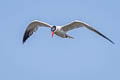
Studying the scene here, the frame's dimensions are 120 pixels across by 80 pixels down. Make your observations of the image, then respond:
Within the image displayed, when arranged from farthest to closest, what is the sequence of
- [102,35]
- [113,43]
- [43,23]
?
1. [43,23]
2. [102,35]
3. [113,43]

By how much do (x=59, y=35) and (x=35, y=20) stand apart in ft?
9.64

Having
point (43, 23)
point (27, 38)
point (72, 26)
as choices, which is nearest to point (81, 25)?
point (72, 26)

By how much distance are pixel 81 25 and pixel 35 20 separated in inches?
156

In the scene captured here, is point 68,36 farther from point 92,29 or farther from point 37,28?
point 37,28

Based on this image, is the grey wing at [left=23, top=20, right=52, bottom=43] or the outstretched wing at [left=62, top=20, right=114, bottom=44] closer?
the outstretched wing at [left=62, top=20, right=114, bottom=44]

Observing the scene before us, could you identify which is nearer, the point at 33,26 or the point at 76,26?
the point at 76,26

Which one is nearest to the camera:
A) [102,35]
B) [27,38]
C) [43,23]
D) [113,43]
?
[113,43]

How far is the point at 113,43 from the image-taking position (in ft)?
68.0

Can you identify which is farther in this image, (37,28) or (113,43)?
(37,28)

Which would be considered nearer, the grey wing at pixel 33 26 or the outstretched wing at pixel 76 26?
the outstretched wing at pixel 76 26

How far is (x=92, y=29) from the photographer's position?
24.6 meters

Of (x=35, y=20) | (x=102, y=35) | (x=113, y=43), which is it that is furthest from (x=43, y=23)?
(x=113, y=43)

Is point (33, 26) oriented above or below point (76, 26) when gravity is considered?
above

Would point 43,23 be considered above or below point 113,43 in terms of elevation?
above
